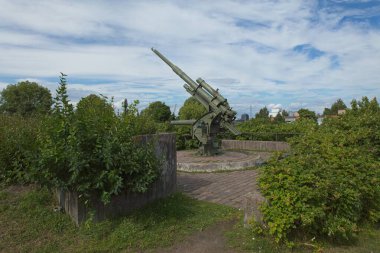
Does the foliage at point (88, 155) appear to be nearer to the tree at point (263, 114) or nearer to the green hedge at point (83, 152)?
the green hedge at point (83, 152)

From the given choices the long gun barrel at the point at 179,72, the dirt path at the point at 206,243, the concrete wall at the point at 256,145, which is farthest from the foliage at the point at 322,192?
the concrete wall at the point at 256,145

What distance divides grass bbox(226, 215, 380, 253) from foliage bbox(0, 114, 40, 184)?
312 centimetres

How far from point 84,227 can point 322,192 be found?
3308 mm

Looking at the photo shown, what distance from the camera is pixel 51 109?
4953 mm

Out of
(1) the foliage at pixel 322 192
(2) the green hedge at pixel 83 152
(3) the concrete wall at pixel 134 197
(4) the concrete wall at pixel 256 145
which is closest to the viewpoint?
(1) the foliage at pixel 322 192

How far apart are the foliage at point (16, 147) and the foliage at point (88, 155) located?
0.81 feet

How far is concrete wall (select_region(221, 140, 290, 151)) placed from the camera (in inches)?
620

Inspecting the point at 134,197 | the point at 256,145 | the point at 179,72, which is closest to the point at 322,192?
the point at 134,197

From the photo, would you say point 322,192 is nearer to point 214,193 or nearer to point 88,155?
point 88,155

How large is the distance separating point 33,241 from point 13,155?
5.89 feet

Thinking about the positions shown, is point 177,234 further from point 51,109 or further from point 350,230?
point 51,109

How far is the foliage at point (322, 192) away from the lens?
4.09m

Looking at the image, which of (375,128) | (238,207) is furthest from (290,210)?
(375,128)

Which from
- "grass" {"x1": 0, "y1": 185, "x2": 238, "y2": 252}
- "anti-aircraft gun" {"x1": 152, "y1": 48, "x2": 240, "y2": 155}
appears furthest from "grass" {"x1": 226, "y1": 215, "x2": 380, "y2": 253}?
"anti-aircraft gun" {"x1": 152, "y1": 48, "x2": 240, "y2": 155}
